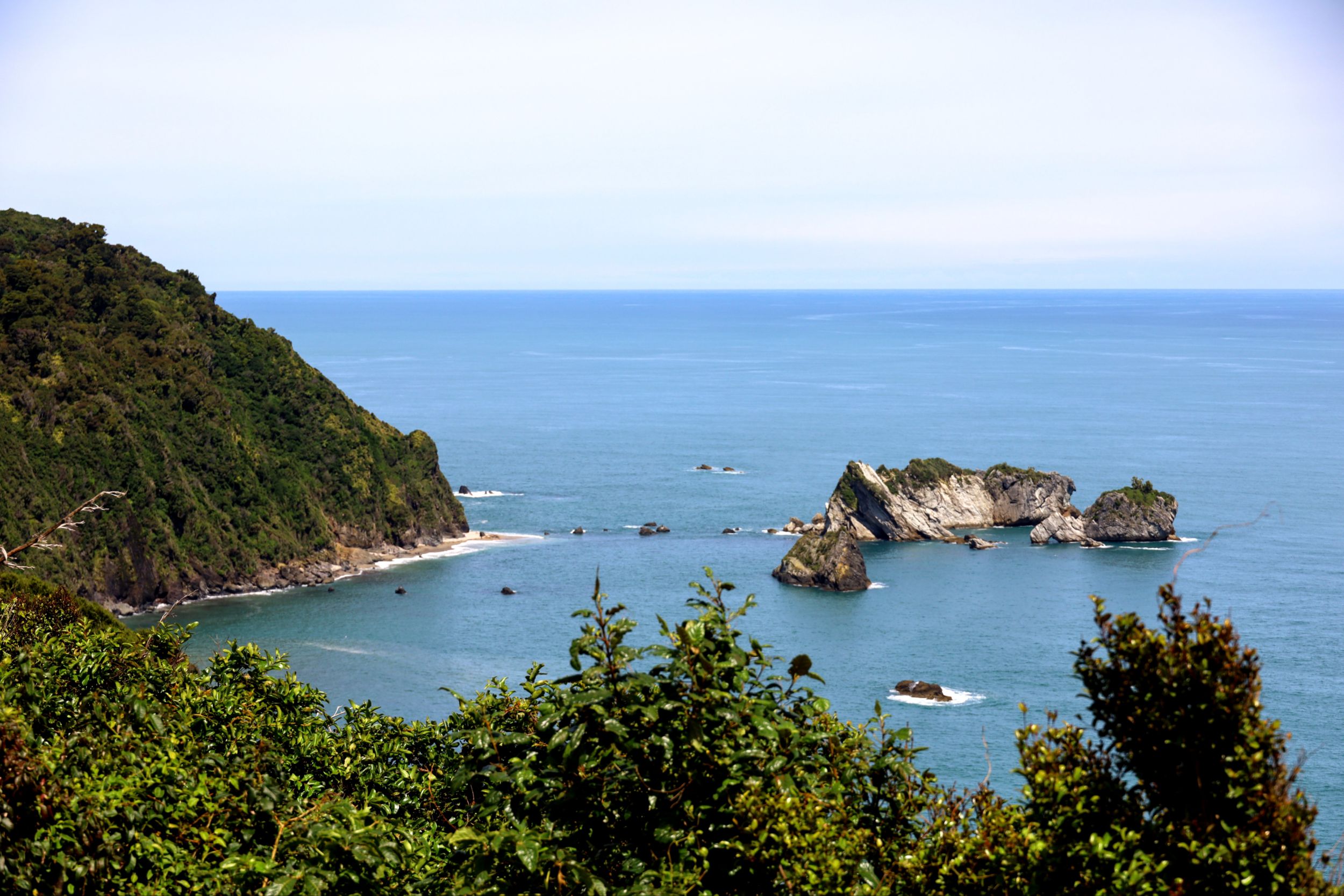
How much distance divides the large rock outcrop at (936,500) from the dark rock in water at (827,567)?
1424 cm

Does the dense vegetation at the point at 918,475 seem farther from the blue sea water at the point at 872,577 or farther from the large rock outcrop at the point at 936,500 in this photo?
the blue sea water at the point at 872,577

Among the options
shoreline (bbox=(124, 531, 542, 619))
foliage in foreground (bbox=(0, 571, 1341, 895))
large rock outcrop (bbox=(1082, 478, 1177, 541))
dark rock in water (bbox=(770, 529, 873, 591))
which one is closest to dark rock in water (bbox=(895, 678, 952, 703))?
dark rock in water (bbox=(770, 529, 873, 591))

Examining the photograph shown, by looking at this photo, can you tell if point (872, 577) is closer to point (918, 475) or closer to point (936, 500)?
point (918, 475)

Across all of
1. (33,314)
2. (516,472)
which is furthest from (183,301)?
(516,472)

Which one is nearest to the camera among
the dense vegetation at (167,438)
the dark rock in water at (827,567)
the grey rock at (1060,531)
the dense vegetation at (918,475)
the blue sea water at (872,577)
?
the blue sea water at (872,577)

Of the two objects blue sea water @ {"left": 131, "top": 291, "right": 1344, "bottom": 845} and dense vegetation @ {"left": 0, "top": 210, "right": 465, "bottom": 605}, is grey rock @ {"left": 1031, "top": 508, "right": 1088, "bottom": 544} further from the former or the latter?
dense vegetation @ {"left": 0, "top": 210, "right": 465, "bottom": 605}

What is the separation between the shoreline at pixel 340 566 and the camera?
291ft

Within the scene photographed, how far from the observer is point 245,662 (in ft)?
71.2

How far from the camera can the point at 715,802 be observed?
10.6 meters

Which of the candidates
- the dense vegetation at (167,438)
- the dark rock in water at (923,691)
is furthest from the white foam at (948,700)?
the dense vegetation at (167,438)

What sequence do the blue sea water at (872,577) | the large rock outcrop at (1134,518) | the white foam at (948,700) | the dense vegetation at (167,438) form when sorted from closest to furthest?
the white foam at (948,700), the blue sea water at (872,577), the dense vegetation at (167,438), the large rock outcrop at (1134,518)

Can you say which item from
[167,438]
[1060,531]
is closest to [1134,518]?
[1060,531]

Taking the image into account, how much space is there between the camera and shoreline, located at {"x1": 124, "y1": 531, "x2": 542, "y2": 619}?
88.8 meters

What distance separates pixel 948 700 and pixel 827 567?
2715 centimetres
